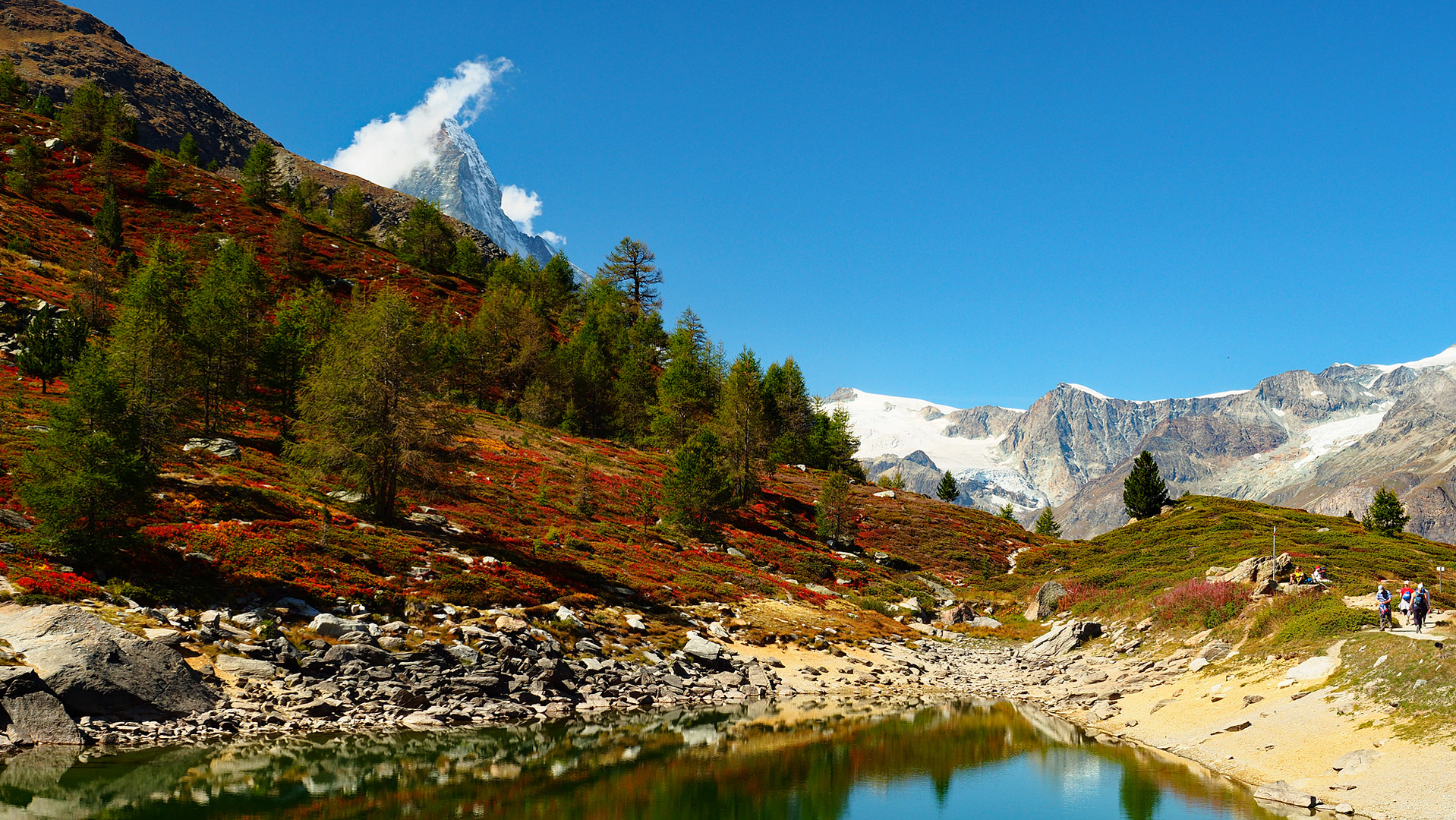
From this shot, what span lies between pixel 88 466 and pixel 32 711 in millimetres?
7916

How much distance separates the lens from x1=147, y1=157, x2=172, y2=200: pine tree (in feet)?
326

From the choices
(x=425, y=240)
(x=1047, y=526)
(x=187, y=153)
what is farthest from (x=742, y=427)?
(x=187, y=153)

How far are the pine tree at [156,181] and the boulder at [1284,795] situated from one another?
417ft

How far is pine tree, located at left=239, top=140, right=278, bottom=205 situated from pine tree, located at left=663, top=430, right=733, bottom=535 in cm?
9257

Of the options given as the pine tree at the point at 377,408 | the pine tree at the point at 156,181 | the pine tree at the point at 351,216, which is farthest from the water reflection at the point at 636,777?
the pine tree at the point at 351,216

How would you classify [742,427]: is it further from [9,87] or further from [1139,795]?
[9,87]

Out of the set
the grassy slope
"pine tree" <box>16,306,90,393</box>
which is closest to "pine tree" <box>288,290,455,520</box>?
the grassy slope

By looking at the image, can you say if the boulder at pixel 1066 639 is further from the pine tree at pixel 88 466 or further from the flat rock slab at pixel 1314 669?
the pine tree at pixel 88 466

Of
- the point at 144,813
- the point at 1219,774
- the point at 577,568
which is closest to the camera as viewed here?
the point at 144,813

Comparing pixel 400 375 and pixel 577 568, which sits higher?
pixel 400 375

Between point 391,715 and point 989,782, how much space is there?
19.9 m

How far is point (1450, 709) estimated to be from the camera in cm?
1956

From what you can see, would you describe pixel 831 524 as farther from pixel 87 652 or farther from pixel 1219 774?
pixel 87 652

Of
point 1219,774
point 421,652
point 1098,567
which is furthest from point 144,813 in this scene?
point 1098,567
